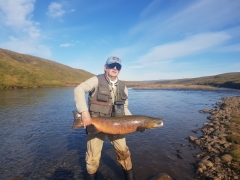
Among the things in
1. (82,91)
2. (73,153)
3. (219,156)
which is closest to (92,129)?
(82,91)

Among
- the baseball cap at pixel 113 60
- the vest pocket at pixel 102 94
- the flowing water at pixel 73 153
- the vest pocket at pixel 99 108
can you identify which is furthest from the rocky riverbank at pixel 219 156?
the baseball cap at pixel 113 60

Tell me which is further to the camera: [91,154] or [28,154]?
[28,154]

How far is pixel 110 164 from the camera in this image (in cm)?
736

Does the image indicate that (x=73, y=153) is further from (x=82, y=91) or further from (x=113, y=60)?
(x=113, y=60)

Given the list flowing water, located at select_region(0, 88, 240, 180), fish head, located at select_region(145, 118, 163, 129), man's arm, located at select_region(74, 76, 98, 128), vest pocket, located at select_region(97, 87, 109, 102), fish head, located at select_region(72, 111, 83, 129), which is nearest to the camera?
man's arm, located at select_region(74, 76, 98, 128)

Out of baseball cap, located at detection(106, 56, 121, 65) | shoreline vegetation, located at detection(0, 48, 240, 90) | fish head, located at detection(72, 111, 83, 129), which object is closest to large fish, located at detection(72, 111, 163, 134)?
fish head, located at detection(72, 111, 83, 129)

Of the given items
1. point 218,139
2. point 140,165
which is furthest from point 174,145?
point 140,165

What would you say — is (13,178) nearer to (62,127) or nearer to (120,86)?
(120,86)

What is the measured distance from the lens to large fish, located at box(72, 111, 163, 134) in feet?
13.2

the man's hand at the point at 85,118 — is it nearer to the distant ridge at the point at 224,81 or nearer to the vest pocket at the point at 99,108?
the vest pocket at the point at 99,108

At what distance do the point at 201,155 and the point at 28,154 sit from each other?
28.2 feet

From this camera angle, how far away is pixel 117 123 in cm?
417

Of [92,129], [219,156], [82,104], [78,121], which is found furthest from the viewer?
[219,156]

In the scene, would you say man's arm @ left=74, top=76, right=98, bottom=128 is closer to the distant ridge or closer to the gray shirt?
the gray shirt
